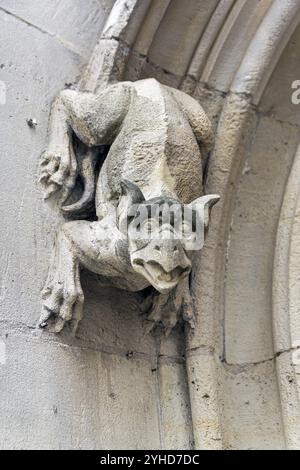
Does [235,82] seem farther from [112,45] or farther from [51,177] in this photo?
[51,177]

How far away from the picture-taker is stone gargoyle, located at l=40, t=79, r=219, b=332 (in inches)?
70.9

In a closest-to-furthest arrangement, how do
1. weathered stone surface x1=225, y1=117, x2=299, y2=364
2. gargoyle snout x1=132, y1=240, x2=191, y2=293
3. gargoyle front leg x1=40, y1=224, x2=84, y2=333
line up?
gargoyle snout x1=132, y1=240, x2=191, y2=293 < gargoyle front leg x1=40, y1=224, x2=84, y2=333 < weathered stone surface x1=225, y1=117, x2=299, y2=364

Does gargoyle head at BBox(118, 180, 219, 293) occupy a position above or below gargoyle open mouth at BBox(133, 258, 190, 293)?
above

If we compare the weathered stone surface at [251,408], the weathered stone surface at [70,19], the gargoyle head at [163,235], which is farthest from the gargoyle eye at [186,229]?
the weathered stone surface at [70,19]

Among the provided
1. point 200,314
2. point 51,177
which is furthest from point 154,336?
point 51,177

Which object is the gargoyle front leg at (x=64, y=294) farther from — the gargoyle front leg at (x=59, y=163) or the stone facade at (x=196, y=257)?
the gargoyle front leg at (x=59, y=163)

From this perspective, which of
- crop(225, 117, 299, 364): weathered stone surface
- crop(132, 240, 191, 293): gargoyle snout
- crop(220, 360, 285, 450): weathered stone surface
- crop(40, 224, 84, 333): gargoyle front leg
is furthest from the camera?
crop(225, 117, 299, 364): weathered stone surface

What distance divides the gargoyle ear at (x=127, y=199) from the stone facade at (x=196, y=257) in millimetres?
212

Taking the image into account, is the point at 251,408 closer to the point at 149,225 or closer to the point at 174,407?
the point at 174,407

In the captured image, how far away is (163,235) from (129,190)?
14 cm

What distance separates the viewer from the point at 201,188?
2.06 meters

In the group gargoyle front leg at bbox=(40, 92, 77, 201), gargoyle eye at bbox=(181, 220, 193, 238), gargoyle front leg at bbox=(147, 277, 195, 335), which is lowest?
gargoyle front leg at bbox=(147, 277, 195, 335)

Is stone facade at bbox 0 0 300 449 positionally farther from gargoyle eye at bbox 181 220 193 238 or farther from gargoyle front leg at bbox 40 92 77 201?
gargoyle eye at bbox 181 220 193 238

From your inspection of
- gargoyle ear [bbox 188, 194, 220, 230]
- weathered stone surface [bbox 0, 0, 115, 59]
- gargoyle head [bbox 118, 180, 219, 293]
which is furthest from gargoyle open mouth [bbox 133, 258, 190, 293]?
weathered stone surface [bbox 0, 0, 115, 59]
